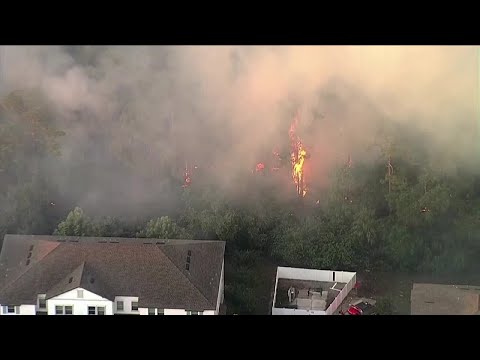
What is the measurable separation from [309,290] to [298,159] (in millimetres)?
1254

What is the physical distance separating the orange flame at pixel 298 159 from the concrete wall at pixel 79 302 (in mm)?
2098

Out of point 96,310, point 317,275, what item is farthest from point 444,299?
point 96,310

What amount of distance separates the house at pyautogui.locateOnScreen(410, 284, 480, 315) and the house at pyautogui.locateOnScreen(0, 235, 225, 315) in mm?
1808

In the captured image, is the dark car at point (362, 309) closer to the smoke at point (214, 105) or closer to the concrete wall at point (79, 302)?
the smoke at point (214, 105)

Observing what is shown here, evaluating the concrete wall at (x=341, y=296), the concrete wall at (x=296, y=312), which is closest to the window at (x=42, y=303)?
the concrete wall at (x=296, y=312)

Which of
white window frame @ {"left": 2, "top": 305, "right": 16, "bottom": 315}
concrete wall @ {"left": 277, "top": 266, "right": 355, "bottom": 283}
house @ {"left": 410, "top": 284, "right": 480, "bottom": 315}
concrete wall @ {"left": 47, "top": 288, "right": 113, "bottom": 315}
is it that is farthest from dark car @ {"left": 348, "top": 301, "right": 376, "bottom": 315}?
white window frame @ {"left": 2, "top": 305, "right": 16, "bottom": 315}

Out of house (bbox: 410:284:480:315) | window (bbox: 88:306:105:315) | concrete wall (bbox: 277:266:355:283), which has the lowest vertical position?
window (bbox: 88:306:105:315)

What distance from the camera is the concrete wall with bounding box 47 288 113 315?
249 inches

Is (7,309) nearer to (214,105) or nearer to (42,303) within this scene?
(42,303)

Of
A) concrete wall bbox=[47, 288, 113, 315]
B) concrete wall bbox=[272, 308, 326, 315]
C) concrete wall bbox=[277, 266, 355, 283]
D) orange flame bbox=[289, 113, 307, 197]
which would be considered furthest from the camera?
orange flame bbox=[289, 113, 307, 197]

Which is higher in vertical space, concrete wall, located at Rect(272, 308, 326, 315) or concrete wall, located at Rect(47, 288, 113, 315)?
concrete wall, located at Rect(272, 308, 326, 315)

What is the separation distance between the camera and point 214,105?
22.6 ft

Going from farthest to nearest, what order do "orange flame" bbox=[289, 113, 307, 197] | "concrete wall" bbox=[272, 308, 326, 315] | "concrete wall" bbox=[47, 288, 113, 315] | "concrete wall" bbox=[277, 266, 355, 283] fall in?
"orange flame" bbox=[289, 113, 307, 197] < "concrete wall" bbox=[277, 266, 355, 283] < "concrete wall" bbox=[272, 308, 326, 315] < "concrete wall" bbox=[47, 288, 113, 315]

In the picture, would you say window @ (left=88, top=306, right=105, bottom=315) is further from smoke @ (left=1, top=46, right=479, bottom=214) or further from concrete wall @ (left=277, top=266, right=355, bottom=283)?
concrete wall @ (left=277, top=266, right=355, bottom=283)
